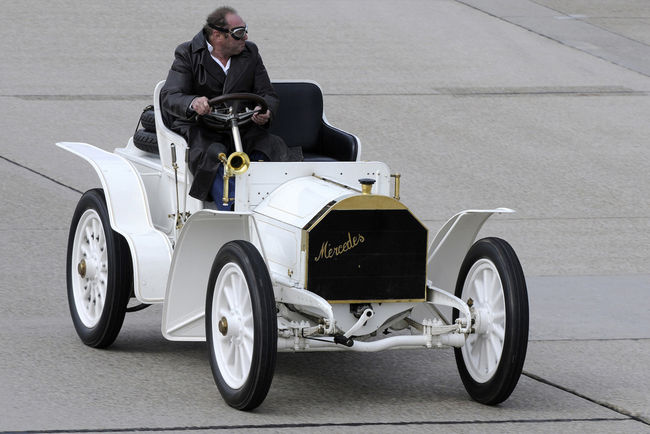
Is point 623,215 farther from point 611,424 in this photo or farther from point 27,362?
point 27,362

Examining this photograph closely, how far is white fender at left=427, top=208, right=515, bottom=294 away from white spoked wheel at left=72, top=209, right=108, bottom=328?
1820 mm

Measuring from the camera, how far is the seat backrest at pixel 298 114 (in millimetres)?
7457

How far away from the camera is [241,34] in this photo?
22.7 feet

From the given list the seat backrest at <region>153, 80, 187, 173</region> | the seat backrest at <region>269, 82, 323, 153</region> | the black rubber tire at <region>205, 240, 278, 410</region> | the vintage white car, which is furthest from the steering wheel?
the black rubber tire at <region>205, 240, 278, 410</region>

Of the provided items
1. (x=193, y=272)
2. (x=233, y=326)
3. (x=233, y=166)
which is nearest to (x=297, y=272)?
(x=233, y=326)

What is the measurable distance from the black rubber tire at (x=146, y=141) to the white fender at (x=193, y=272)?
129 centimetres

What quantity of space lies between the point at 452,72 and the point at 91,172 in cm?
573

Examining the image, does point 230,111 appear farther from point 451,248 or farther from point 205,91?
point 451,248

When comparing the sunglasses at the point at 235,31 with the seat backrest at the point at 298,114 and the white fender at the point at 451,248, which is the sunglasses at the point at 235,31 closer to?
the seat backrest at the point at 298,114

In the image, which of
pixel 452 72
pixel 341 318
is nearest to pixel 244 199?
pixel 341 318

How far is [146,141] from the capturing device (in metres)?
7.48

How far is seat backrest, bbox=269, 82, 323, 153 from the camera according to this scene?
294 inches

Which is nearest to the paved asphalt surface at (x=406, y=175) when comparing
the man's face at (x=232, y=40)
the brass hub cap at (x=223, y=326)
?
the brass hub cap at (x=223, y=326)

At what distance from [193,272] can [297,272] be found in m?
0.66
